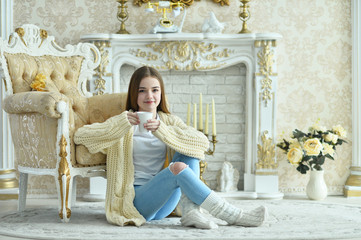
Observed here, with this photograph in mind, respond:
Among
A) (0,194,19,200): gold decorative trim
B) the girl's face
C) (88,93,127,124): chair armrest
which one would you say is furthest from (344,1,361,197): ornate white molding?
(0,194,19,200): gold decorative trim

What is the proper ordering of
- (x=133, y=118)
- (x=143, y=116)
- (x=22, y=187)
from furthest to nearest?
1. (x=22, y=187)
2. (x=133, y=118)
3. (x=143, y=116)

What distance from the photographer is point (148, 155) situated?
116 inches

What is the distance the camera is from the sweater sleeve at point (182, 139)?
2779 millimetres

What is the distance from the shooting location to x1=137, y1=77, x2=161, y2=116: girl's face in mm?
2894

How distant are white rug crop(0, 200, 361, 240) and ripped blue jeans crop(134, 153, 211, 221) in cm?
8

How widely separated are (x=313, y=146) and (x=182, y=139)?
1665 mm

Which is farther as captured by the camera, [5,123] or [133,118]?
[5,123]

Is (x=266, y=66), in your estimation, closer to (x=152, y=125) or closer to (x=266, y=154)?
(x=266, y=154)

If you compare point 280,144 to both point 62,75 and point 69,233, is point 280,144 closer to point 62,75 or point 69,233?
point 62,75

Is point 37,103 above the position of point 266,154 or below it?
above

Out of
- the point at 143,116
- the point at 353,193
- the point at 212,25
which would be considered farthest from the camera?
the point at 353,193

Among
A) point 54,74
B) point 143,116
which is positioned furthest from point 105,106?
point 143,116

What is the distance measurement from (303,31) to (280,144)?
0.93 m

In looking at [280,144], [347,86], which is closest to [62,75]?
[280,144]
